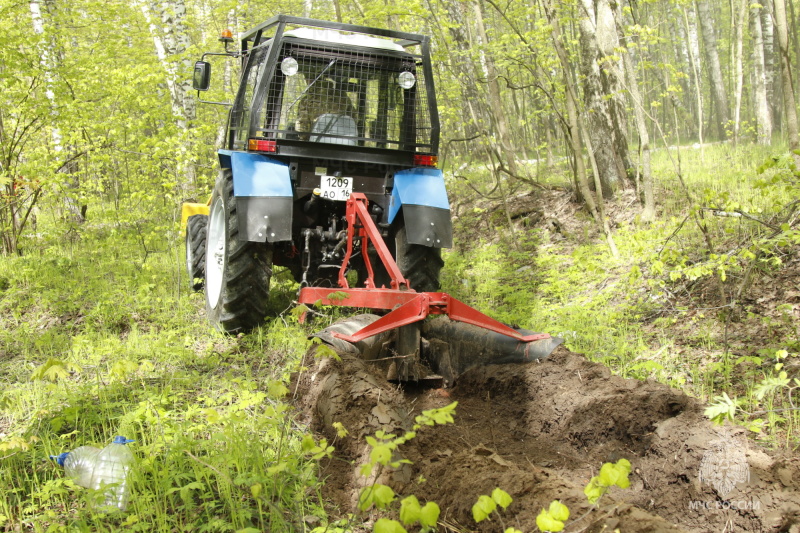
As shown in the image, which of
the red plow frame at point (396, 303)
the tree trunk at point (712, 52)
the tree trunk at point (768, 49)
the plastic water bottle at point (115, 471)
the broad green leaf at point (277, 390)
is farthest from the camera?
the tree trunk at point (712, 52)

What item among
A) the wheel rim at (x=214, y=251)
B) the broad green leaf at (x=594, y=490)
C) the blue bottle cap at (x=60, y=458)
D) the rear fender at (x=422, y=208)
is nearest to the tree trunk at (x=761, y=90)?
the rear fender at (x=422, y=208)

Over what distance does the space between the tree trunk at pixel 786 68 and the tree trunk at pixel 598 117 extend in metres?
2.33

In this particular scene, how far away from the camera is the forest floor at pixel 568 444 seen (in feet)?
7.32

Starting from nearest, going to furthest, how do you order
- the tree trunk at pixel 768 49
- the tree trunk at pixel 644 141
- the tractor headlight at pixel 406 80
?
1. the tractor headlight at pixel 406 80
2. the tree trunk at pixel 644 141
3. the tree trunk at pixel 768 49

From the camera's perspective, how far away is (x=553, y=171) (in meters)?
12.5

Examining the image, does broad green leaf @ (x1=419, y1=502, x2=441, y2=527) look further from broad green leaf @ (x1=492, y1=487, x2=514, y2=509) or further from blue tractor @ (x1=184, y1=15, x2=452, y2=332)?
blue tractor @ (x1=184, y1=15, x2=452, y2=332)

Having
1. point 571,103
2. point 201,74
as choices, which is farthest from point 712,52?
point 201,74

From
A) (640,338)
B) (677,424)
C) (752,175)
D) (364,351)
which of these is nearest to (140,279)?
(364,351)

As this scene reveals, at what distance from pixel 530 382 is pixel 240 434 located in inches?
66.2

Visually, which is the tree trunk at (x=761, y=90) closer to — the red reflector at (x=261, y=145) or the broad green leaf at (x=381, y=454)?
the red reflector at (x=261, y=145)

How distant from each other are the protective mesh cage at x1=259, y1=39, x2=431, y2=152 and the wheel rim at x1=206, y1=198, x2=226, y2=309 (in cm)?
113

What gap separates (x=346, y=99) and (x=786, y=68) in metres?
4.17

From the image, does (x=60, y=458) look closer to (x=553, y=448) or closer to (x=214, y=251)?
(x=553, y=448)

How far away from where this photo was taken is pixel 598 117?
27.5ft
